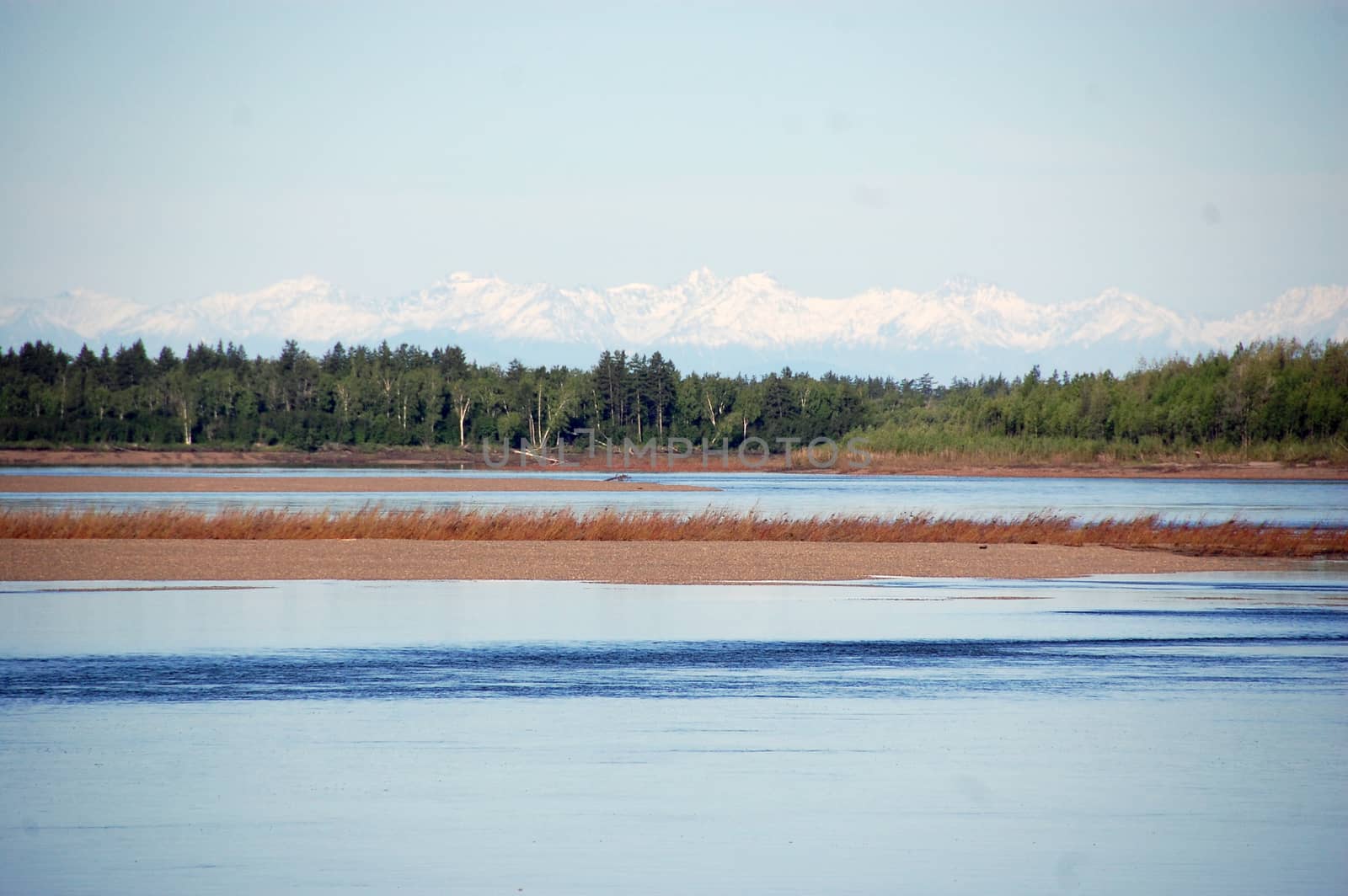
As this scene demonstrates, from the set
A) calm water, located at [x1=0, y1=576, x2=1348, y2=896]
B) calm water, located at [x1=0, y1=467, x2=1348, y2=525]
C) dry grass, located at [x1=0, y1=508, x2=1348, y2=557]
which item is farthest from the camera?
calm water, located at [x1=0, y1=467, x2=1348, y2=525]

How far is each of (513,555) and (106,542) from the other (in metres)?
9.90

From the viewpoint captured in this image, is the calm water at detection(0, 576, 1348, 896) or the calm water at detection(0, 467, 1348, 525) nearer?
the calm water at detection(0, 576, 1348, 896)

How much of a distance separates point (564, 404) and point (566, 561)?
114 meters

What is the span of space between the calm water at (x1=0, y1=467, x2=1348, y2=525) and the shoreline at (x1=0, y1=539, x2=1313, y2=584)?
19.1 ft

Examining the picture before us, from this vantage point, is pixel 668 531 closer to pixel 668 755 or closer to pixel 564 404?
pixel 668 755

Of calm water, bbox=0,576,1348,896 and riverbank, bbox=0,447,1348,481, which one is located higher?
riverbank, bbox=0,447,1348,481

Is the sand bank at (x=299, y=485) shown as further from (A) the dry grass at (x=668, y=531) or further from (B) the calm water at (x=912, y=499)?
(A) the dry grass at (x=668, y=531)

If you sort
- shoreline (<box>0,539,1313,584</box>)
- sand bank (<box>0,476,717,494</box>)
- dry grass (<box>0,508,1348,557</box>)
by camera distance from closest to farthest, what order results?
shoreline (<box>0,539,1313,584</box>) < dry grass (<box>0,508,1348,557</box>) < sand bank (<box>0,476,717,494</box>)

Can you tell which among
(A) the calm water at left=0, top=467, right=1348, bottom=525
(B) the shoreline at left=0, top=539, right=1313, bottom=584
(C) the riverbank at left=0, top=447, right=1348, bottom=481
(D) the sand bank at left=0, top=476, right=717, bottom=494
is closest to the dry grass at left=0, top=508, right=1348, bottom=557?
(B) the shoreline at left=0, top=539, right=1313, bottom=584

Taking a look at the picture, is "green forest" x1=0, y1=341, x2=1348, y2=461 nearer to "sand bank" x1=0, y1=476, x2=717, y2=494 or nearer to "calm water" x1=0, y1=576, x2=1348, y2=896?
"sand bank" x1=0, y1=476, x2=717, y2=494

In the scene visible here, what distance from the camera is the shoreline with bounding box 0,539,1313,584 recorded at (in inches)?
1075

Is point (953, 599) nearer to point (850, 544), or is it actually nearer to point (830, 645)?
point (830, 645)

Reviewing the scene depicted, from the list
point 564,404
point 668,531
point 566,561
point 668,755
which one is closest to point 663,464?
point 564,404

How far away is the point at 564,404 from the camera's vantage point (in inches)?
5655
